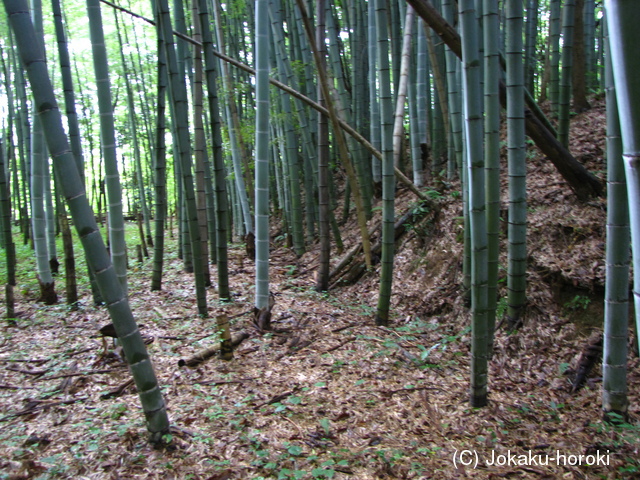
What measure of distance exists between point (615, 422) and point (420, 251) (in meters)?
2.65

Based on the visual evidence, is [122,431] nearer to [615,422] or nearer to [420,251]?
[615,422]

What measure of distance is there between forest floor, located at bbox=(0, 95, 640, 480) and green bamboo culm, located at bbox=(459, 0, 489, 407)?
43 centimetres

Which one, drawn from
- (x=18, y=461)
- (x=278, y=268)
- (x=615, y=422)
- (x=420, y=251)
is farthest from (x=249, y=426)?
(x=278, y=268)

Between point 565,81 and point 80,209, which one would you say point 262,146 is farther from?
point 565,81

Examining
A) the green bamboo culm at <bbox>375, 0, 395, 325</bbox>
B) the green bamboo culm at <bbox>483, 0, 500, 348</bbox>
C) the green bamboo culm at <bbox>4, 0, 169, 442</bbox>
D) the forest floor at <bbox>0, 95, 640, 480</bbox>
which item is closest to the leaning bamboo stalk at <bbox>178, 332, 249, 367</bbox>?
the forest floor at <bbox>0, 95, 640, 480</bbox>

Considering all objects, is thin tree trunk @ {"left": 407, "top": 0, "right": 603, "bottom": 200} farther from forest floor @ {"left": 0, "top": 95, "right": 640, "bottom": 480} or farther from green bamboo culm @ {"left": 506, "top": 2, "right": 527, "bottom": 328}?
green bamboo culm @ {"left": 506, "top": 2, "right": 527, "bottom": 328}

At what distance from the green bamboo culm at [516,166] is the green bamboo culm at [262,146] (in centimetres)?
169

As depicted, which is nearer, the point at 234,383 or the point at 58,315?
the point at 234,383

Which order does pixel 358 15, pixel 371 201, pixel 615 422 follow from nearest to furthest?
1. pixel 615 422
2. pixel 371 201
3. pixel 358 15

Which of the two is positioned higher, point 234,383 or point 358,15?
point 358,15

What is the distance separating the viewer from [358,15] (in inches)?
256

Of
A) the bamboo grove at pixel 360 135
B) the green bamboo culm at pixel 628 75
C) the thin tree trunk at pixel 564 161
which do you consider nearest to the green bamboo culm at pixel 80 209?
the bamboo grove at pixel 360 135

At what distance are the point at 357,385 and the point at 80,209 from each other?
74.2 inches

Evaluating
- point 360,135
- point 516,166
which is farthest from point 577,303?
point 360,135
